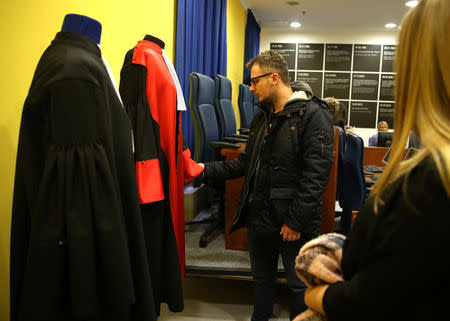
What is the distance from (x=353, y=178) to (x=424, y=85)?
83.0 inches

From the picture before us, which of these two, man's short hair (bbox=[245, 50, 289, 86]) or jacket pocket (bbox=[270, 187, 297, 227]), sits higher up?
man's short hair (bbox=[245, 50, 289, 86])

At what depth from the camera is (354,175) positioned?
8.77 ft

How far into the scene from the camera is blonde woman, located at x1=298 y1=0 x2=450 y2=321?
1.99 feet

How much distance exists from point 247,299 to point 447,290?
219 cm

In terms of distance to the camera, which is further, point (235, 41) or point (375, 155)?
point (235, 41)

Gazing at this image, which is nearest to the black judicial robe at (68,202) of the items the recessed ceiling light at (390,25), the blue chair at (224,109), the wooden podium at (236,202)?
the wooden podium at (236,202)

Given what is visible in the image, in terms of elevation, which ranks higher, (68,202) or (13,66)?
(13,66)

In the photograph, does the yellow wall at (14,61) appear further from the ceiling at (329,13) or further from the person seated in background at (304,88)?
the ceiling at (329,13)

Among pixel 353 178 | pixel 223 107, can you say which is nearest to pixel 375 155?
pixel 353 178

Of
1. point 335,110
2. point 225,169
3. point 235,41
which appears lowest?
point 225,169

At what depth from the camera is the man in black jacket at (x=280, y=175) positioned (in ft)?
6.00

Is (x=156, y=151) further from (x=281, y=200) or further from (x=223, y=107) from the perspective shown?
(x=223, y=107)

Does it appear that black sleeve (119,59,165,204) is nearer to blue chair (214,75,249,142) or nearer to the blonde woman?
the blonde woman

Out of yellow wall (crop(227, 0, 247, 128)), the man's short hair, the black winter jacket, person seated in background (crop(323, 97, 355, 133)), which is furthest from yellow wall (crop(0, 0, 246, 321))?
yellow wall (crop(227, 0, 247, 128))
